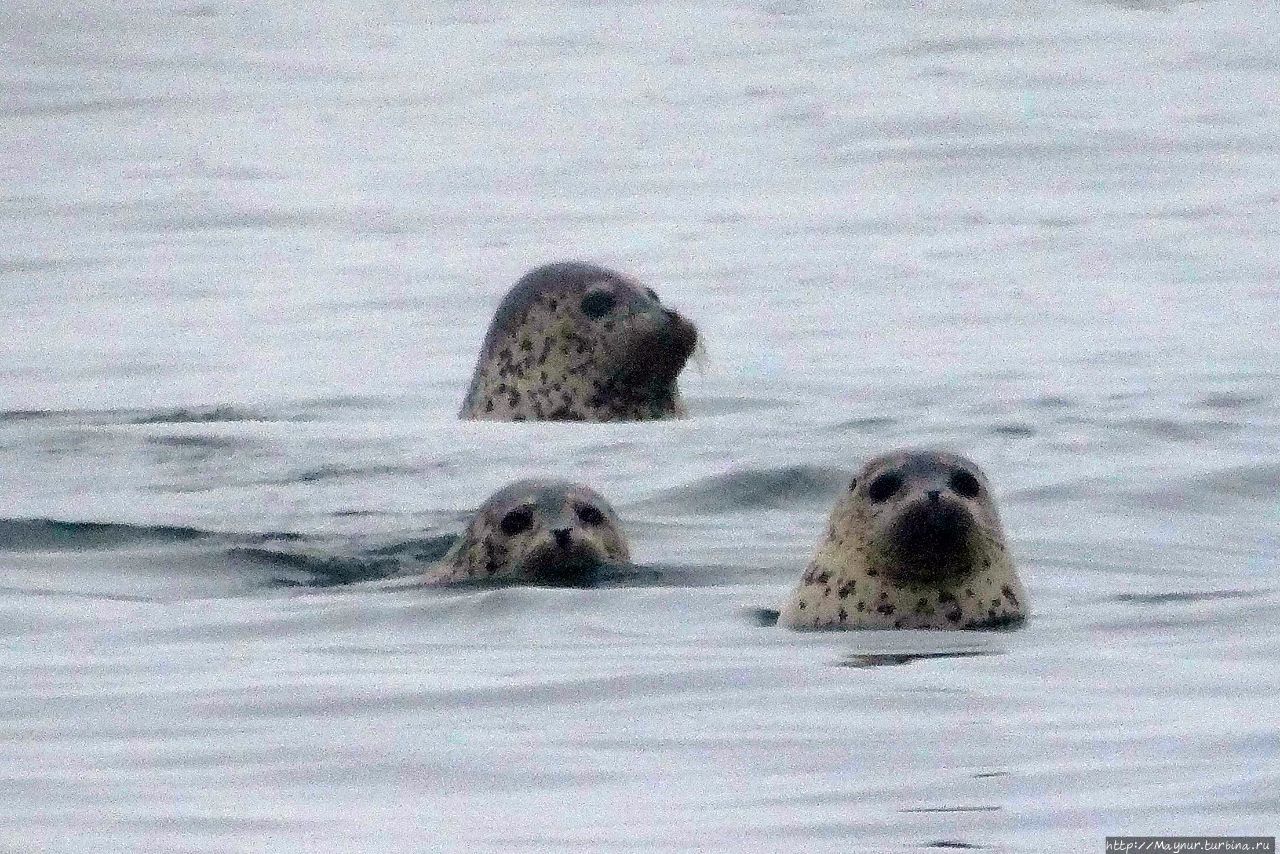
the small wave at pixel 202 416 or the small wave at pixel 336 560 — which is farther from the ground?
the small wave at pixel 202 416

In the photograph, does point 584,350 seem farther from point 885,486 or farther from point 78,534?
point 885,486

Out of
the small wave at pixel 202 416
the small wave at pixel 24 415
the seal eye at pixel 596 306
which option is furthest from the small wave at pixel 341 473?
the small wave at pixel 24 415

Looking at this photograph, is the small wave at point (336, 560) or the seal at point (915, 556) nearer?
the seal at point (915, 556)

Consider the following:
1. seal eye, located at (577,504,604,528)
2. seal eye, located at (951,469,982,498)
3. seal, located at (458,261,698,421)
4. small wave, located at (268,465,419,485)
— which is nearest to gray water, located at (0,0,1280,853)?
small wave, located at (268,465,419,485)

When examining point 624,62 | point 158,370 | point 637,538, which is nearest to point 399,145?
point 624,62

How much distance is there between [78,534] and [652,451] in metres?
2.63

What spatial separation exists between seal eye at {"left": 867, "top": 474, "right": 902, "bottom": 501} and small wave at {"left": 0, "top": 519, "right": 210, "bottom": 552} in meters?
3.48

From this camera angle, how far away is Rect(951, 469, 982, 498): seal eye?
34.6 ft

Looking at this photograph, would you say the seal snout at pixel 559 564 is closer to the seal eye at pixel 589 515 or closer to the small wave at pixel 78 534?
the seal eye at pixel 589 515

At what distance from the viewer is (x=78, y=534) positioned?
13422 millimetres

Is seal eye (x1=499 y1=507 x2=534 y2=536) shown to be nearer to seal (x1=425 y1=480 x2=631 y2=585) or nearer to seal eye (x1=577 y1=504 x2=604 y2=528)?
seal (x1=425 y1=480 x2=631 y2=585)

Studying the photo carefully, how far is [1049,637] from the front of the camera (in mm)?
10477

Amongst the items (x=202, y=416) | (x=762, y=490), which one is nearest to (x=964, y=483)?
(x=762, y=490)

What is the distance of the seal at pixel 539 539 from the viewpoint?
38.3 ft
